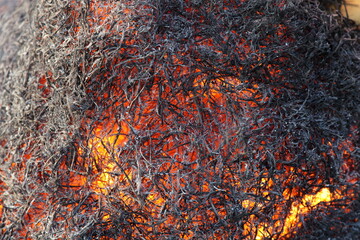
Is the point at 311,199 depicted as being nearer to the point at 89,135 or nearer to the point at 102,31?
the point at 89,135

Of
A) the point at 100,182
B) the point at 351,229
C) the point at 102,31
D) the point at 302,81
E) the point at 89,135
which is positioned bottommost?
the point at 351,229

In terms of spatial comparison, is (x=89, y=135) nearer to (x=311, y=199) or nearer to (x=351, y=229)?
(x=311, y=199)

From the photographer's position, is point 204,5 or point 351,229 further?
point 351,229

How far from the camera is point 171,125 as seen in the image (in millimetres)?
1202

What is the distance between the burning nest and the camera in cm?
119

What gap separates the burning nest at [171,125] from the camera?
1186 millimetres

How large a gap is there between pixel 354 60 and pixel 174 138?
73 cm

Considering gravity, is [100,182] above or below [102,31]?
below

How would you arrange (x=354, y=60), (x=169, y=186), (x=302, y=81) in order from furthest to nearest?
(x=354, y=60) → (x=302, y=81) → (x=169, y=186)

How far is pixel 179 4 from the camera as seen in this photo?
124cm

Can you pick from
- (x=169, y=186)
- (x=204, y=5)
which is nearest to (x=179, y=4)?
(x=204, y=5)

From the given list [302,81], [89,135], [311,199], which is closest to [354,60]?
[302,81]

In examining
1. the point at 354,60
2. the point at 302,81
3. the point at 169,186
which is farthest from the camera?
the point at 354,60

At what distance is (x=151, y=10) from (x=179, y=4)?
0.09 metres
